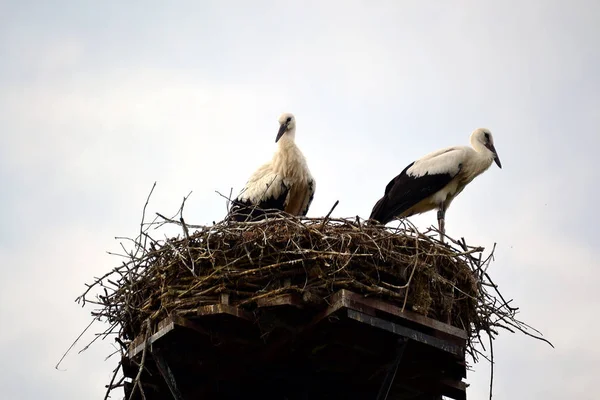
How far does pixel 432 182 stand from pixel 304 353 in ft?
12.4

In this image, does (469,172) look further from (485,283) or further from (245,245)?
(245,245)

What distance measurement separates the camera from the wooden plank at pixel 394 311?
661 cm

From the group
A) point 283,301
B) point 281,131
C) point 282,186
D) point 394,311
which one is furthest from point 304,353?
point 281,131

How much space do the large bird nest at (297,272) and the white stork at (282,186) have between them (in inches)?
105

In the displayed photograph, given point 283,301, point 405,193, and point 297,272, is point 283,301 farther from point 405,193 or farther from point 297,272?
point 405,193

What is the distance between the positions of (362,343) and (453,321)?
864mm

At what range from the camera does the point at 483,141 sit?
11.3m

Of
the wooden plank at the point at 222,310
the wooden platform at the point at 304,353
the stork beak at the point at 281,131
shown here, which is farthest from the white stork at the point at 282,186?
the wooden plank at the point at 222,310

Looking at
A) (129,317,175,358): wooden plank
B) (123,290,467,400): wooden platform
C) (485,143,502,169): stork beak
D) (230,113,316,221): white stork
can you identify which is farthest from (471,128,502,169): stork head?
(129,317,175,358): wooden plank

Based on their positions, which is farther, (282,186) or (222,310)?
(282,186)

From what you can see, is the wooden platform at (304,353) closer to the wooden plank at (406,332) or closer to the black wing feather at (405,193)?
the wooden plank at (406,332)

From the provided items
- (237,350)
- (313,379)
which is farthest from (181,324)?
(313,379)

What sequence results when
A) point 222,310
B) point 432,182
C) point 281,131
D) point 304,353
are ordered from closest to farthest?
point 222,310, point 304,353, point 432,182, point 281,131

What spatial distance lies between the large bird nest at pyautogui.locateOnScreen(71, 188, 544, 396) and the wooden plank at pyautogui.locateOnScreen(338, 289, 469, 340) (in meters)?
0.08
